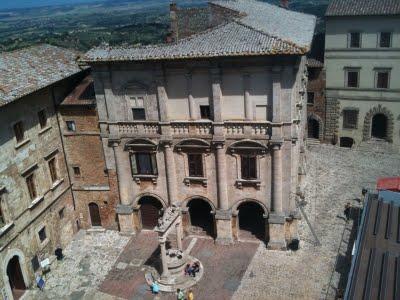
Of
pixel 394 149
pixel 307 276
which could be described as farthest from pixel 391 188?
pixel 394 149

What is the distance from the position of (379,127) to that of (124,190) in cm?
3261

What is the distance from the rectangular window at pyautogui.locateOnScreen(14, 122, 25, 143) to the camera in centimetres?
3288

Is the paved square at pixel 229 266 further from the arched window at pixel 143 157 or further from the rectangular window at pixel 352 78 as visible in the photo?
the rectangular window at pixel 352 78

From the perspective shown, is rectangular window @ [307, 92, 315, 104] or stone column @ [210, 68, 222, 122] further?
rectangular window @ [307, 92, 315, 104]

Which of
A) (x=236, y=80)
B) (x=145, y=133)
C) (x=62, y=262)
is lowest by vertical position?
(x=62, y=262)

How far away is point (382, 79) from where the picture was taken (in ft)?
171

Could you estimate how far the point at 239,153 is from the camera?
35.4 metres

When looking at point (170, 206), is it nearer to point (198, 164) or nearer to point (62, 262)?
point (198, 164)

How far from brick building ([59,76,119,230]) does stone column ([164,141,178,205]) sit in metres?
4.76

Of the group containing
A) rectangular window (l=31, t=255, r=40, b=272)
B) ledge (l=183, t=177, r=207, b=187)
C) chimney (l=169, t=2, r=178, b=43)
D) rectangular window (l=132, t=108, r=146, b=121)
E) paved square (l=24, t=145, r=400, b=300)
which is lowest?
paved square (l=24, t=145, r=400, b=300)

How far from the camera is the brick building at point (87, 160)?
124 feet

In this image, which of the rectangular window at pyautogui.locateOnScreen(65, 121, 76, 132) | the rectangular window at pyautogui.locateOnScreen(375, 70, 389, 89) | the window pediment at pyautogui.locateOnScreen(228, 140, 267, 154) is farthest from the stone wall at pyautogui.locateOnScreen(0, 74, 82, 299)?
the rectangular window at pyautogui.locateOnScreen(375, 70, 389, 89)

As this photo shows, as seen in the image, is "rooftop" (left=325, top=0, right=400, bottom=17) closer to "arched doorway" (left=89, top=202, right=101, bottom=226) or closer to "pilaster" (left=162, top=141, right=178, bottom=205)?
"pilaster" (left=162, top=141, right=178, bottom=205)

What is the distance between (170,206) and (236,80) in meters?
11.2
